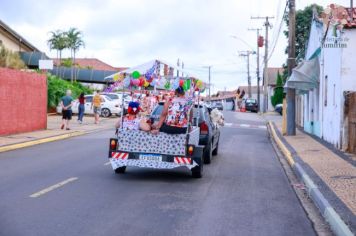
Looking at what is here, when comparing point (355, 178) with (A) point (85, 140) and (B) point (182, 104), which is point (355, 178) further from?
(A) point (85, 140)

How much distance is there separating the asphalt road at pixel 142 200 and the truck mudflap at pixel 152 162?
1.03ft

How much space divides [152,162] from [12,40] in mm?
33929

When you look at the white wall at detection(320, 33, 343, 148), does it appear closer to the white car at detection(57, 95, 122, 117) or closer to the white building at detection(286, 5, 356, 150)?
the white building at detection(286, 5, 356, 150)

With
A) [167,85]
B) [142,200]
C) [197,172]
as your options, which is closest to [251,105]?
[167,85]

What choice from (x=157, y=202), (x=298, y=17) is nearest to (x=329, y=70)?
(x=157, y=202)

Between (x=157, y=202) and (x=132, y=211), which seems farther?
(x=157, y=202)

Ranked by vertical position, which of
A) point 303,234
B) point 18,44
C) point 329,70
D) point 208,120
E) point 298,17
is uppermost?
point 298,17

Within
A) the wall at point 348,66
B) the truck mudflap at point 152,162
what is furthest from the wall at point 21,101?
the wall at point 348,66

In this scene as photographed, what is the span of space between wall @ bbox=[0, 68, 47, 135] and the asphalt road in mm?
6027

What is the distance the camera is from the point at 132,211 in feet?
28.3

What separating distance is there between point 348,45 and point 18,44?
→ 102ft

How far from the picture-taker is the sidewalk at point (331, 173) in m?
9.01

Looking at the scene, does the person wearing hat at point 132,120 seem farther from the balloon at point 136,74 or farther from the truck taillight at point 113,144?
the balloon at point 136,74

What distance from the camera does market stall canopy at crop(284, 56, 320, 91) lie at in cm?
2408
